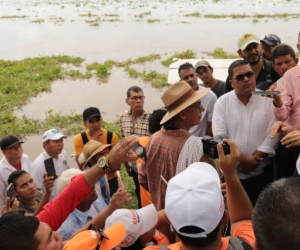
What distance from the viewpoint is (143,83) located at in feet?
37.7

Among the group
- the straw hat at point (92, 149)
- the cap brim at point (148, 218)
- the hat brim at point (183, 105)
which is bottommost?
the straw hat at point (92, 149)

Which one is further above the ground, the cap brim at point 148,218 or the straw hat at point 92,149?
the cap brim at point 148,218

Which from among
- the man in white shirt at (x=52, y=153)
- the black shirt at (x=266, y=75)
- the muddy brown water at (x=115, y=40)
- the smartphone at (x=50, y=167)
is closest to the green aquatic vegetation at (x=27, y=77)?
the muddy brown water at (x=115, y=40)

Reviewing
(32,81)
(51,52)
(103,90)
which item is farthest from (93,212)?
(51,52)

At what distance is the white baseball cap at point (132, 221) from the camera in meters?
1.72

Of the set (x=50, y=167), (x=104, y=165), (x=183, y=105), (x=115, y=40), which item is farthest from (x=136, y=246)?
(x=115, y=40)

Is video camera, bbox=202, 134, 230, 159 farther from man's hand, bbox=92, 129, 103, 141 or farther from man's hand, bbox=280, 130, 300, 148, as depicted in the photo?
man's hand, bbox=92, 129, 103, 141

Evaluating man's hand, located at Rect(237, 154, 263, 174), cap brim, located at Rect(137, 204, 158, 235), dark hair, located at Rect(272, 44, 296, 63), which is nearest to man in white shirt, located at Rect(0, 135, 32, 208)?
cap brim, located at Rect(137, 204, 158, 235)

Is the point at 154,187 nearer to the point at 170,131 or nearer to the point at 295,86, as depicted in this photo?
the point at 170,131

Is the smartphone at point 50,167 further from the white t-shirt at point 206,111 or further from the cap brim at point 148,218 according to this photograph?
the cap brim at point 148,218

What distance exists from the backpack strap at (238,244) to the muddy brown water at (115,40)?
6.20 meters

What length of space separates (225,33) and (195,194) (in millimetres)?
18598

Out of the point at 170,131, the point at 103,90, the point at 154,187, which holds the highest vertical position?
the point at 170,131

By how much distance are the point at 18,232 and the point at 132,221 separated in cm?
56
